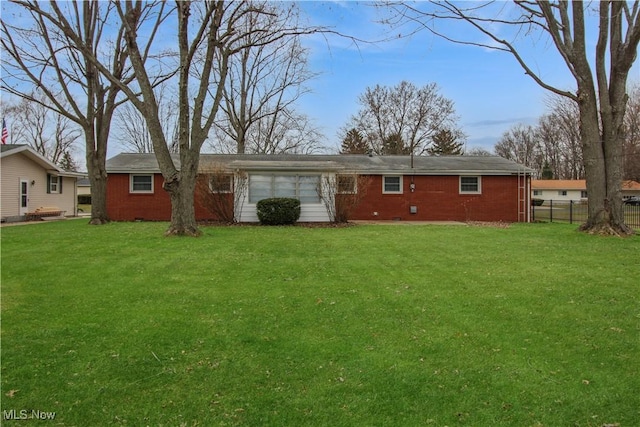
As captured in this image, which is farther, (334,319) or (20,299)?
(20,299)

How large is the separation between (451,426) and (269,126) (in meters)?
33.7

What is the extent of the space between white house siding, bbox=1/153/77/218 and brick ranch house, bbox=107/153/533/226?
168 inches

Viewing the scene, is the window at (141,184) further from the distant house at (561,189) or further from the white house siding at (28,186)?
the distant house at (561,189)

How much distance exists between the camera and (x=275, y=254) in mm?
8375

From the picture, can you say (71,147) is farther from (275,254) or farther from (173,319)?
(173,319)

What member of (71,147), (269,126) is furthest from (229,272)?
(71,147)

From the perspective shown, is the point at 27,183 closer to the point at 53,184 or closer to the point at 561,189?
the point at 53,184

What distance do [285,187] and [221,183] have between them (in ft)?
8.33

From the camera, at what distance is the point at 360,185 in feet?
52.6

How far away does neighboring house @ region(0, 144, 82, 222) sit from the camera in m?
18.2

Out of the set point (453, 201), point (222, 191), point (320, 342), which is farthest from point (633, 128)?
point (320, 342)
